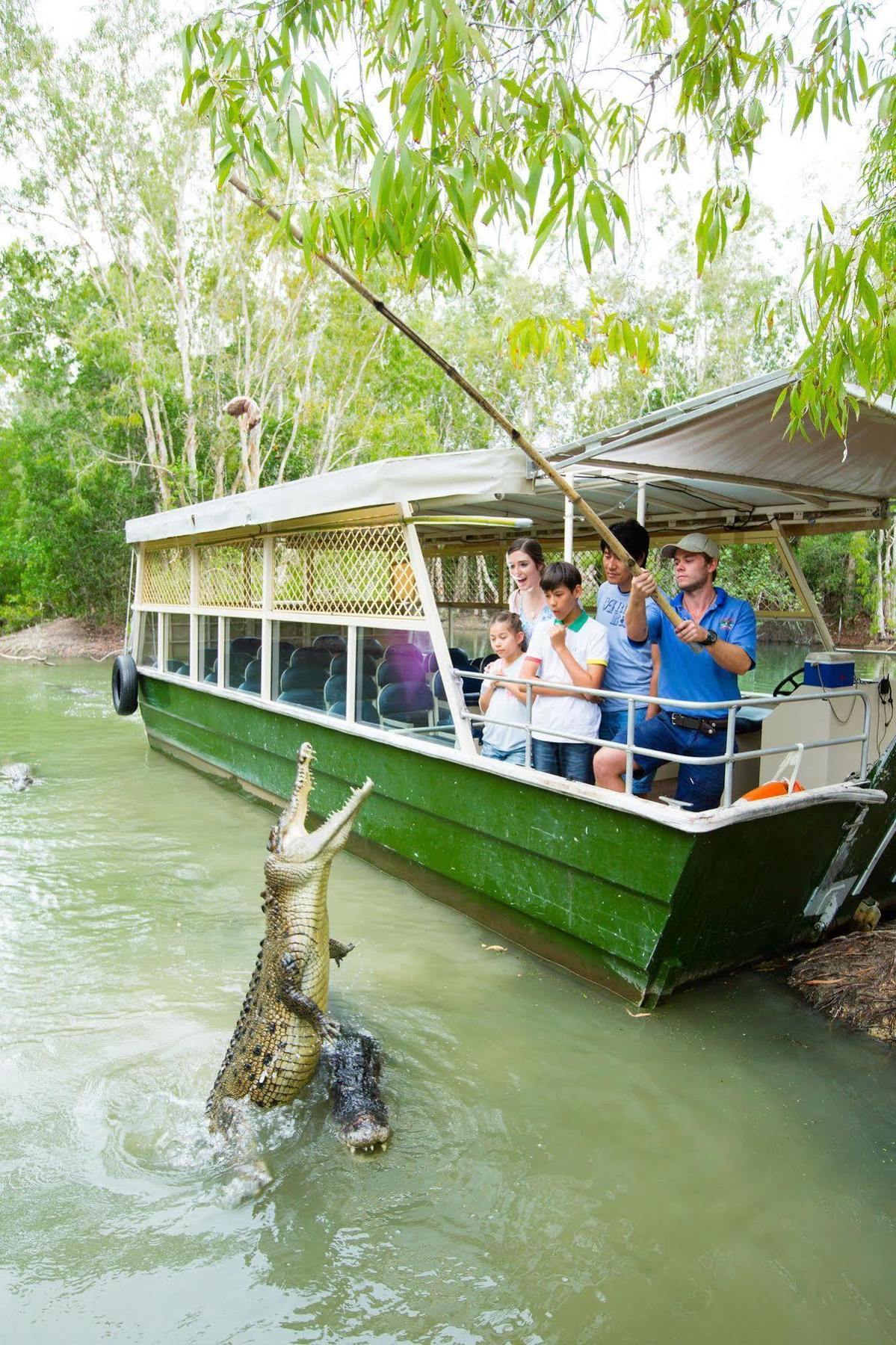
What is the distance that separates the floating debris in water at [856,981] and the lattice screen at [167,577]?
684 cm

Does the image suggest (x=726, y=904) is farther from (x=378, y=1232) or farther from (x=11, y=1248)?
(x=11, y=1248)

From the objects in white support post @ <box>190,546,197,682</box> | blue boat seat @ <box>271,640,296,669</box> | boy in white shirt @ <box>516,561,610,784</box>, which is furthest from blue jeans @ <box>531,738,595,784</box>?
white support post @ <box>190,546,197,682</box>

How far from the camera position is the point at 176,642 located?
980 cm

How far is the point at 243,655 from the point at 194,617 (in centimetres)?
132

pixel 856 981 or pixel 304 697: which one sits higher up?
pixel 304 697

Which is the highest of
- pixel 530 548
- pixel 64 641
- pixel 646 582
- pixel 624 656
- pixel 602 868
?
pixel 530 548

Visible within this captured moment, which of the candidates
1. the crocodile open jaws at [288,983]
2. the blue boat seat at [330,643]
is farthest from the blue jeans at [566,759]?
the blue boat seat at [330,643]

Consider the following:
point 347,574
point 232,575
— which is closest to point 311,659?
point 347,574

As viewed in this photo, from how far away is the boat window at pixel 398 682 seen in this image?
6.26m

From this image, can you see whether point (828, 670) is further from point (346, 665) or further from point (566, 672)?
point (346, 665)

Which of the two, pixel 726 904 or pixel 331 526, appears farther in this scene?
pixel 331 526

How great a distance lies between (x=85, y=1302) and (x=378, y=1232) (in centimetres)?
90

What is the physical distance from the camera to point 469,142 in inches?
106

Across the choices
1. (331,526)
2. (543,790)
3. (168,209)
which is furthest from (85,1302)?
(168,209)
